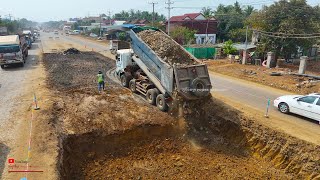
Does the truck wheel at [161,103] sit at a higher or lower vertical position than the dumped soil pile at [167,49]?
lower

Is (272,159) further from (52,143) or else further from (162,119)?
(52,143)

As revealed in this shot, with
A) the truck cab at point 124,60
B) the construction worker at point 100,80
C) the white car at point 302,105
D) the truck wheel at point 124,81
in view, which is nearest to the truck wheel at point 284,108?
the white car at point 302,105

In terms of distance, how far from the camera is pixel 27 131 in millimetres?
11062

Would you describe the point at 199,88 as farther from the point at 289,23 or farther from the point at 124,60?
the point at 289,23

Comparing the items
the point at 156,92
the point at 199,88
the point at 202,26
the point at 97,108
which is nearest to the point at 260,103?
the point at 199,88

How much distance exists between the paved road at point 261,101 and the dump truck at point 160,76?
12.3 ft

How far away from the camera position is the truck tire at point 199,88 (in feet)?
39.5

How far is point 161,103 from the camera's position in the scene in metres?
13.6

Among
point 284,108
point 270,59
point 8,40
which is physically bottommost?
point 284,108

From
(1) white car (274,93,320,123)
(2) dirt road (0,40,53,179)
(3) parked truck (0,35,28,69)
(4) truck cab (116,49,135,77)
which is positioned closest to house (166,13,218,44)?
(3) parked truck (0,35,28,69)

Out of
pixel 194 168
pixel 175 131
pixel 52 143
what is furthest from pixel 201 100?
pixel 52 143

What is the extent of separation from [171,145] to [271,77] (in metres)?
14.1

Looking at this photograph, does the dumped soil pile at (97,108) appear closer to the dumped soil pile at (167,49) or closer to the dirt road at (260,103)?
the dumped soil pile at (167,49)

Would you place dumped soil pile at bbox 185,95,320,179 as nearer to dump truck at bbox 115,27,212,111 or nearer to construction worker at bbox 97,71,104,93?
dump truck at bbox 115,27,212,111
